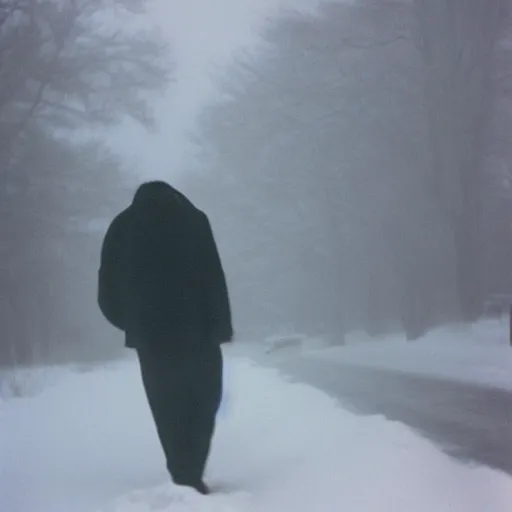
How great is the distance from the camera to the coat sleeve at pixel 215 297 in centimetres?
201

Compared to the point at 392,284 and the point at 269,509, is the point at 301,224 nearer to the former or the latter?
the point at 392,284

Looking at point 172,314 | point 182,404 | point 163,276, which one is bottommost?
point 182,404

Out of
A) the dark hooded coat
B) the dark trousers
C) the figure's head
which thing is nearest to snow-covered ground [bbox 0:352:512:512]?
the dark trousers

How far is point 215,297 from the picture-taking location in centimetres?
202

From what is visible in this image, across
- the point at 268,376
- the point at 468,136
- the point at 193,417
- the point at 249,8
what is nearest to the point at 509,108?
the point at 468,136

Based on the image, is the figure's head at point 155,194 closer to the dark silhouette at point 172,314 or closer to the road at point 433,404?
the dark silhouette at point 172,314

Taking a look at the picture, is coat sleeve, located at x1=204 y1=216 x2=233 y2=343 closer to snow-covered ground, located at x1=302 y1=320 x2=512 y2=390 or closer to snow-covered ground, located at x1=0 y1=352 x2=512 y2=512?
snow-covered ground, located at x1=0 y1=352 x2=512 y2=512

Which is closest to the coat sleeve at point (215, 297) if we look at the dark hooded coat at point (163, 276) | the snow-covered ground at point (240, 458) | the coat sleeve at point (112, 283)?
the dark hooded coat at point (163, 276)

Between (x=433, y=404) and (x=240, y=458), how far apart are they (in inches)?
25.7

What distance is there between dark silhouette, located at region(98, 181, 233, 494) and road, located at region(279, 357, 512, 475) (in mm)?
307

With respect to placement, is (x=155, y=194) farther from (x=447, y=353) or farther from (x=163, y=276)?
(x=447, y=353)

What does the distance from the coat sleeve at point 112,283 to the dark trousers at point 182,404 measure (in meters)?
0.14

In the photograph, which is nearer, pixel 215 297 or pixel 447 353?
pixel 215 297

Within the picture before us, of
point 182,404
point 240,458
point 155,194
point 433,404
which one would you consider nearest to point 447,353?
point 433,404
